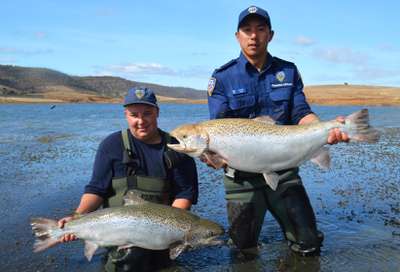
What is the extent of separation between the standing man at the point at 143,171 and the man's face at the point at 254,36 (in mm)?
1417

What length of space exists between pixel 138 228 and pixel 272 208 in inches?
88.2

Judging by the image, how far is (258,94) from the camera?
6.33 meters

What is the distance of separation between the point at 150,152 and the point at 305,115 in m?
2.09

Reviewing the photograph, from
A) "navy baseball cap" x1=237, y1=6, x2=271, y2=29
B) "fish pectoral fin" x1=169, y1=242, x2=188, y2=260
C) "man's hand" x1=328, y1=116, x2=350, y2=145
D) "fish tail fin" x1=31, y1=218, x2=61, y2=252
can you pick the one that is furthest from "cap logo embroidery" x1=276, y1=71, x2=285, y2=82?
"fish tail fin" x1=31, y1=218, x2=61, y2=252

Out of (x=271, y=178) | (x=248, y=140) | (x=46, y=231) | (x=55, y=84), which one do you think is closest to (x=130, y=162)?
(x=46, y=231)

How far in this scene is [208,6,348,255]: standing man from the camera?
20.7 feet

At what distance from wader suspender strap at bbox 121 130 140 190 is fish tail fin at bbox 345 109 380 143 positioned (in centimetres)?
257

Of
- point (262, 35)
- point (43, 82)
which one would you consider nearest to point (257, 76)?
point (262, 35)

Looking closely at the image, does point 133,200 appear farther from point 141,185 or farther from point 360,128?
point 360,128

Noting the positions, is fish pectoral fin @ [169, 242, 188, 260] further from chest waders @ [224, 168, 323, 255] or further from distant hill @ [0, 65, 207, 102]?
distant hill @ [0, 65, 207, 102]

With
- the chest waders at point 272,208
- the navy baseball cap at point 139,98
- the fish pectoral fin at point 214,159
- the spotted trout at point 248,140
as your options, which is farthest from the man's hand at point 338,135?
the navy baseball cap at point 139,98

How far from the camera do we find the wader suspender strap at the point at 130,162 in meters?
5.84

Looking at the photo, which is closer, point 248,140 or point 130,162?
point 248,140

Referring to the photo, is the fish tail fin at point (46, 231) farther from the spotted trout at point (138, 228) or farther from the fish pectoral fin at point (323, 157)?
the fish pectoral fin at point (323, 157)
